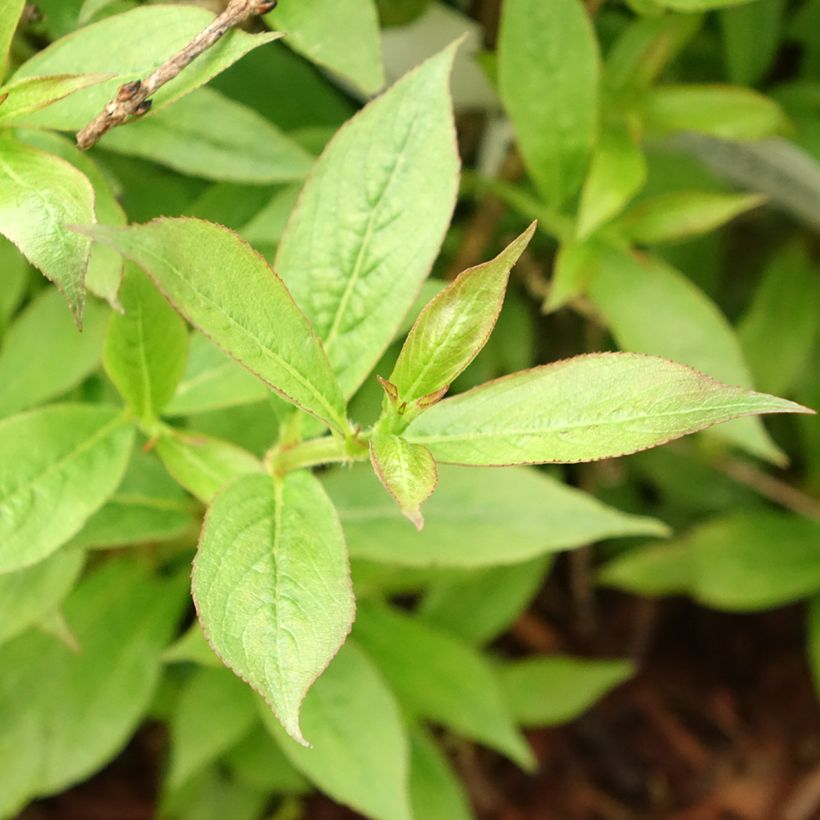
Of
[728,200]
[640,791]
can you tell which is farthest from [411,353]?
[640,791]

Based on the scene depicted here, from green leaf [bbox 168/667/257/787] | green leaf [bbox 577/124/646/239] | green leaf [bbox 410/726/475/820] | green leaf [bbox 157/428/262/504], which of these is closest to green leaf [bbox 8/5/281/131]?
green leaf [bbox 157/428/262/504]

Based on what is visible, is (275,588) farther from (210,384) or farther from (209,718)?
(209,718)

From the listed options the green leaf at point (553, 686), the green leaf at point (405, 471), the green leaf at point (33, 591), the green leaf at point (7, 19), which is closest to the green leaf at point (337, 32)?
the green leaf at point (7, 19)

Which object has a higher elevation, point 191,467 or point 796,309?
point 191,467

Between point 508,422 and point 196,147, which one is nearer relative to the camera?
point 508,422

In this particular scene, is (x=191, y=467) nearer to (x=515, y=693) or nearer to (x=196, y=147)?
(x=196, y=147)

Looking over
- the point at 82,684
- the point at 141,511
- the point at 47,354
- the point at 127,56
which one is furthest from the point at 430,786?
the point at 127,56

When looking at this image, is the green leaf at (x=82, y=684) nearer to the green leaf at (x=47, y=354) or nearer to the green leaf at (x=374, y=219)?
the green leaf at (x=47, y=354)
